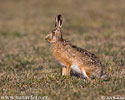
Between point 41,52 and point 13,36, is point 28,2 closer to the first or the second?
point 13,36

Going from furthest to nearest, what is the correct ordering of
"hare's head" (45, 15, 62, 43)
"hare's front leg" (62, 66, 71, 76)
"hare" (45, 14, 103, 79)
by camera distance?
"hare's head" (45, 15, 62, 43)
"hare's front leg" (62, 66, 71, 76)
"hare" (45, 14, 103, 79)

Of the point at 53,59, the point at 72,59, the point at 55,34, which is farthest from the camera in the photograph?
the point at 53,59

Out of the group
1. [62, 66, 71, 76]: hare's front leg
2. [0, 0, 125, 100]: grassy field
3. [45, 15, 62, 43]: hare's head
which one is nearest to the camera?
[0, 0, 125, 100]: grassy field

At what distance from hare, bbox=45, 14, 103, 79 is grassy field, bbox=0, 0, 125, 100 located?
0.85 feet

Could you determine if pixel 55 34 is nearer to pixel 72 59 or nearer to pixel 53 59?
pixel 72 59

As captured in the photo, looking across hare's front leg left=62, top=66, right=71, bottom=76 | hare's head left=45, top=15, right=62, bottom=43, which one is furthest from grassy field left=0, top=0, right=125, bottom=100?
hare's head left=45, top=15, right=62, bottom=43

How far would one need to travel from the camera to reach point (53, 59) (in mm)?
10625

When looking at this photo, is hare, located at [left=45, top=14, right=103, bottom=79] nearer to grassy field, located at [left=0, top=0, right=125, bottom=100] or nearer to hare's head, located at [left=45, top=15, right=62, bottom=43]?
hare's head, located at [left=45, top=15, right=62, bottom=43]

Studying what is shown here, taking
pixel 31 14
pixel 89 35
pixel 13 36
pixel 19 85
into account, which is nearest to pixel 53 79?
pixel 19 85

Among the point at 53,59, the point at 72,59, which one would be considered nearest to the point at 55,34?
the point at 72,59

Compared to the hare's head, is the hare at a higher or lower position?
lower

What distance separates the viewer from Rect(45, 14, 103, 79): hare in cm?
710

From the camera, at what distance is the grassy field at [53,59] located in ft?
20.5

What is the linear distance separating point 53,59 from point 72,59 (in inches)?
132
